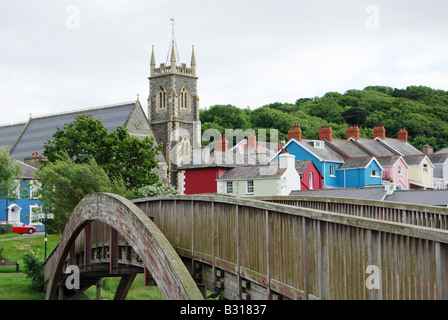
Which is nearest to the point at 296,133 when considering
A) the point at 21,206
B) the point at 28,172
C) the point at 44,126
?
the point at 28,172

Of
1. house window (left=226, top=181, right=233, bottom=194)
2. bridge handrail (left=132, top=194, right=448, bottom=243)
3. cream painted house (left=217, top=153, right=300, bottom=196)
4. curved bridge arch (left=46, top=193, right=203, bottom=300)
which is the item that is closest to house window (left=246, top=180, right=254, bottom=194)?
cream painted house (left=217, top=153, right=300, bottom=196)

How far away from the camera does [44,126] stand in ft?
305

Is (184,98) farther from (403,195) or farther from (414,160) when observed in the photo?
(403,195)

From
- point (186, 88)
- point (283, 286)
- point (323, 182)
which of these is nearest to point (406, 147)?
point (323, 182)

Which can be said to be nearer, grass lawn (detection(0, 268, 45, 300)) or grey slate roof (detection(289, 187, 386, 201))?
grass lawn (detection(0, 268, 45, 300))

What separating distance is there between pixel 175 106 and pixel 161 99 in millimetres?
3318

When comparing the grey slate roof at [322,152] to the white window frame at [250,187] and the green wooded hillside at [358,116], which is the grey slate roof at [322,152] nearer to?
the white window frame at [250,187]

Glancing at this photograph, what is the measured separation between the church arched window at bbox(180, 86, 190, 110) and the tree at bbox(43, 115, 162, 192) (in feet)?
137

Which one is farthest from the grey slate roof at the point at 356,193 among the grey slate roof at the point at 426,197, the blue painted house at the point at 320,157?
the blue painted house at the point at 320,157

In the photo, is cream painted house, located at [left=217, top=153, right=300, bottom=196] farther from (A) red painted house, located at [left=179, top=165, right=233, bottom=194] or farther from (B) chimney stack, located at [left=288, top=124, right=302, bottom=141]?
(B) chimney stack, located at [left=288, top=124, right=302, bottom=141]

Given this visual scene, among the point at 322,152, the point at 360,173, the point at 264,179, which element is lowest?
the point at 264,179

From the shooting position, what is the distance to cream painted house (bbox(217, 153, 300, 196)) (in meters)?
48.6
